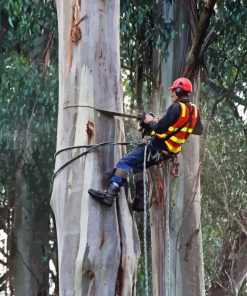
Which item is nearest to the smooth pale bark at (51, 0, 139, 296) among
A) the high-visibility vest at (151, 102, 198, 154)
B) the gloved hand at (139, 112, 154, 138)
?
the gloved hand at (139, 112, 154, 138)

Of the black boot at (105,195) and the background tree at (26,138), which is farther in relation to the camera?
the background tree at (26,138)

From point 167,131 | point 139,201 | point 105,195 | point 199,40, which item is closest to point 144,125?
point 167,131

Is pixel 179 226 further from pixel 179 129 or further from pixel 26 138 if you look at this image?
pixel 179 129

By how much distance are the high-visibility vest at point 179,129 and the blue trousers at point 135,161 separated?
8 cm

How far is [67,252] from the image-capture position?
3543mm

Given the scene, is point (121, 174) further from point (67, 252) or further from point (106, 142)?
point (67, 252)

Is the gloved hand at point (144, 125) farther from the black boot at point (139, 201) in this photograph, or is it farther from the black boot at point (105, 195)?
the black boot at point (105, 195)

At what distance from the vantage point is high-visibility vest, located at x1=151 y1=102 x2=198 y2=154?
13.5 ft

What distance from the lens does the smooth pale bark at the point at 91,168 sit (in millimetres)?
3498

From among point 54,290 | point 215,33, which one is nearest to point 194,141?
point 215,33

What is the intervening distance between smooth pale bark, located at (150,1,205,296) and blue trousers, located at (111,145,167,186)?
3.23m

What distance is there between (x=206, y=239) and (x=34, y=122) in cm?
351

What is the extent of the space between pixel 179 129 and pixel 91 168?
762mm

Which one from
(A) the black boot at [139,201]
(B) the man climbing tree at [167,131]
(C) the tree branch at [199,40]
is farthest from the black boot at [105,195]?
(C) the tree branch at [199,40]
